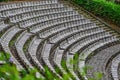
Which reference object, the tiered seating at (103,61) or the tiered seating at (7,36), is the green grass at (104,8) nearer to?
the tiered seating at (103,61)

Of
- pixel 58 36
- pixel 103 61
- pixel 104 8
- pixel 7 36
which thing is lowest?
pixel 103 61

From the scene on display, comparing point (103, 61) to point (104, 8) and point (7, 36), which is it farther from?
point (104, 8)

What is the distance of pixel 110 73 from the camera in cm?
1448

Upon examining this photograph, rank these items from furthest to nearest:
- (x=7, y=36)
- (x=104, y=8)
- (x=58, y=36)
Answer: (x=104, y=8), (x=58, y=36), (x=7, y=36)

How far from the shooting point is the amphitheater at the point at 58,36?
12938mm

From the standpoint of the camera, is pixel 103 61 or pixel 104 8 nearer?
pixel 103 61

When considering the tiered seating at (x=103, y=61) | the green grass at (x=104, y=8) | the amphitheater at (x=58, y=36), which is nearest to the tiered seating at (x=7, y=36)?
the amphitheater at (x=58, y=36)

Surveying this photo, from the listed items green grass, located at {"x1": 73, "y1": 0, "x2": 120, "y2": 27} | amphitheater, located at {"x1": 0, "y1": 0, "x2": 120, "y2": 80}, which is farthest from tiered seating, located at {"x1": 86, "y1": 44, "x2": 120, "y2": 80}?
green grass, located at {"x1": 73, "y1": 0, "x2": 120, "y2": 27}

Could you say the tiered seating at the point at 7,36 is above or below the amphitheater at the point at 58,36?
above

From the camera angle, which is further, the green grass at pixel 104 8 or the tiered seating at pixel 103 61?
the green grass at pixel 104 8

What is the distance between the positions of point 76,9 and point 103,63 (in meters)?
6.82

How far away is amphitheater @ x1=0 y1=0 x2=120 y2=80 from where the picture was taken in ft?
42.4

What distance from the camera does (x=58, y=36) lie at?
53.4 feet

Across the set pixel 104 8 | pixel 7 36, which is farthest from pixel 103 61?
pixel 104 8
